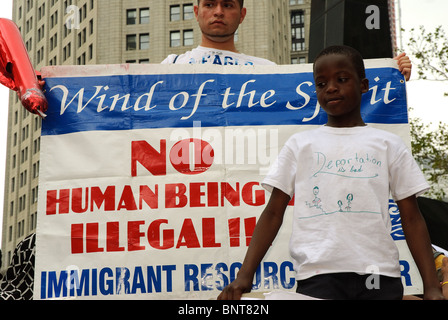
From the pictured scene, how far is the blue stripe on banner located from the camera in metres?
→ 4.25


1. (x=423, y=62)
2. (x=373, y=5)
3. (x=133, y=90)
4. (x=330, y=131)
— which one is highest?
(x=423, y=62)

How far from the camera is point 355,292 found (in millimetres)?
2430

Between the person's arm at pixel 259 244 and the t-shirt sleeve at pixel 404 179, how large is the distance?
42 cm

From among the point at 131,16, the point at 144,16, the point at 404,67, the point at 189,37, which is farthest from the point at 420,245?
the point at 131,16

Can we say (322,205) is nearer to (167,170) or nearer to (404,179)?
(404,179)

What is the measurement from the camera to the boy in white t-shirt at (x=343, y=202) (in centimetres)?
244

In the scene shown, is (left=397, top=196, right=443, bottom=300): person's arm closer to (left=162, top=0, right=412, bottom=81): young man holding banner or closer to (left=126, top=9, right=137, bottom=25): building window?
(left=162, top=0, right=412, bottom=81): young man holding banner

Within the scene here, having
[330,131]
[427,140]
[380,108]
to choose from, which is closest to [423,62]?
[427,140]

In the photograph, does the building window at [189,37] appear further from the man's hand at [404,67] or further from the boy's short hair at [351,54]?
the boy's short hair at [351,54]

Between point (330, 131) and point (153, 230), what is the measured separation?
172 cm

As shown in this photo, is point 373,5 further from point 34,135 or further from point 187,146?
point 34,135

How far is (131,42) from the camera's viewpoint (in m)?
56.4

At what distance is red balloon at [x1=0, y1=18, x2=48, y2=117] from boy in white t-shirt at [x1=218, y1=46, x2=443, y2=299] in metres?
2.06

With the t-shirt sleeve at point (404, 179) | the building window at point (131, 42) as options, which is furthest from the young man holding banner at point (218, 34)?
the building window at point (131, 42)
